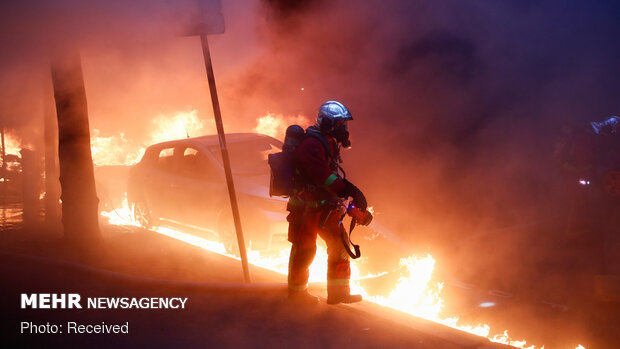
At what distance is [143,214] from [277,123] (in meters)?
4.65

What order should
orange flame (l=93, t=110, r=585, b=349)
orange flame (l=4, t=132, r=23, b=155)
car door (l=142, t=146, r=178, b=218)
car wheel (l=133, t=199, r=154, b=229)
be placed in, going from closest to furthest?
orange flame (l=93, t=110, r=585, b=349), car door (l=142, t=146, r=178, b=218), car wheel (l=133, t=199, r=154, b=229), orange flame (l=4, t=132, r=23, b=155)

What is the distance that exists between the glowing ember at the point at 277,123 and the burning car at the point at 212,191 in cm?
401

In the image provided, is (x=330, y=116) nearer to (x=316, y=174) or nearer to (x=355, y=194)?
(x=316, y=174)

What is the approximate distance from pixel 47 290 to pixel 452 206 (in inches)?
266

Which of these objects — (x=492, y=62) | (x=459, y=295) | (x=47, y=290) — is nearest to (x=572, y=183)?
(x=459, y=295)

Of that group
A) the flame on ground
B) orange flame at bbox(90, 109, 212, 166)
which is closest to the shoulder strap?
the flame on ground

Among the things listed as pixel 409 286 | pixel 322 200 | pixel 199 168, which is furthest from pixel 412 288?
pixel 199 168

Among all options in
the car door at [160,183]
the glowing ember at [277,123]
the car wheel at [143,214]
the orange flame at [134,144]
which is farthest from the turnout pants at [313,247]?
the orange flame at [134,144]

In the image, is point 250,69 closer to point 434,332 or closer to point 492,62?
point 492,62

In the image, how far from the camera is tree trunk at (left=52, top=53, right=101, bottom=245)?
275 inches

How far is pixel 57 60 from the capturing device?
6.98 metres

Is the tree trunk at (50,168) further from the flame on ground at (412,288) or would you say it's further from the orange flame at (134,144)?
the orange flame at (134,144)

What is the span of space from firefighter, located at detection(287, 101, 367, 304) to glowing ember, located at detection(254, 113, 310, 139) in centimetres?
744

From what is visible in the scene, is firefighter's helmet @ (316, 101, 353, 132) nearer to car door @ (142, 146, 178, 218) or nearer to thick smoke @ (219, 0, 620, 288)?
thick smoke @ (219, 0, 620, 288)
